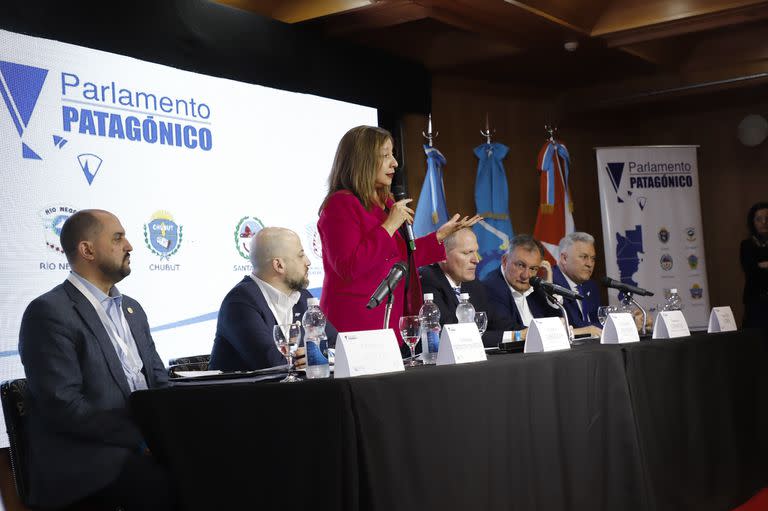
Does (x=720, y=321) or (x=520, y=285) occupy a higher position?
(x=520, y=285)

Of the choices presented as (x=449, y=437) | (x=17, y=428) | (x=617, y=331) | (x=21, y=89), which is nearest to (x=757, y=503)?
(x=617, y=331)

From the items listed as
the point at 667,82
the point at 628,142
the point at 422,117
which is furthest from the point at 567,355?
the point at 628,142

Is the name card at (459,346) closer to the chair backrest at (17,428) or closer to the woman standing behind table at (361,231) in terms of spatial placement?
the woman standing behind table at (361,231)

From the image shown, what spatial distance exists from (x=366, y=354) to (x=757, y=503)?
2.28 m

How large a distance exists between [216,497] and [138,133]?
287cm

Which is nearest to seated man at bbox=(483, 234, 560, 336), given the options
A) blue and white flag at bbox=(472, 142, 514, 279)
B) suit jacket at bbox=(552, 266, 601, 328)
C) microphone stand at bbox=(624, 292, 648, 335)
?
suit jacket at bbox=(552, 266, 601, 328)

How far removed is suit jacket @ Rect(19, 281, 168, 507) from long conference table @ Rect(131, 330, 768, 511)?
11 cm

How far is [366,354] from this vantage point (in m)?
2.03

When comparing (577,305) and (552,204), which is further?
(552,204)

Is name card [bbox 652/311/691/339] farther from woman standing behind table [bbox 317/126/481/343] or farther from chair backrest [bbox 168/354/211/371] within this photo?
chair backrest [bbox 168/354/211/371]

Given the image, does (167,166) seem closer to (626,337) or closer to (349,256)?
(349,256)

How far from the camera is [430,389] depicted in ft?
A: 6.68

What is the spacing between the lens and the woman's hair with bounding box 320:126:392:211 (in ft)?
9.58

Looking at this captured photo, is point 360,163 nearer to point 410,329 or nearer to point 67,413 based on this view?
point 410,329
